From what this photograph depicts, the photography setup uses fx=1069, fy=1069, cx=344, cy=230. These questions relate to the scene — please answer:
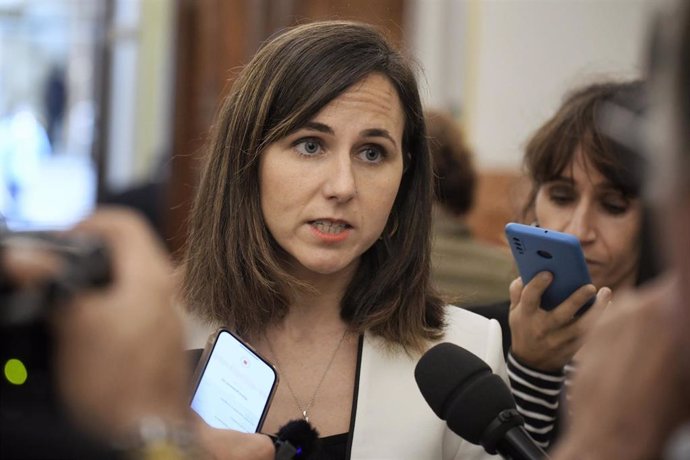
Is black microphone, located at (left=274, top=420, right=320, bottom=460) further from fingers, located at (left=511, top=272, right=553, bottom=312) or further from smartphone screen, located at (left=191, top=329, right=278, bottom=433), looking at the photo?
fingers, located at (left=511, top=272, right=553, bottom=312)

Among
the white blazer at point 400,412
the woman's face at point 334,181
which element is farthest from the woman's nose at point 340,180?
the white blazer at point 400,412

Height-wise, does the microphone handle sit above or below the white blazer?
above

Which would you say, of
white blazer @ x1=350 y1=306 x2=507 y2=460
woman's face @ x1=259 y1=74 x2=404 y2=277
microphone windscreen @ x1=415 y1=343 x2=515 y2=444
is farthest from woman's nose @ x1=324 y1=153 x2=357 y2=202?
microphone windscreen @ x1=415 y1=343 x2=515 y2=444

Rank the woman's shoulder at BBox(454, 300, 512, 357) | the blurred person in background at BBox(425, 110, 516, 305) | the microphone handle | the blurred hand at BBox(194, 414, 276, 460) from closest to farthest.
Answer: the microphone handle
the blurred hand at BBox(194, 414, 276, 460)
the woman's shoulder at BBox(454, 300, 512, 357)
the blurred person in background at BBox(425, 110, 516, 305)

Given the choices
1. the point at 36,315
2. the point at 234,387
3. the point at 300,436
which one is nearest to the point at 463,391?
the point at 300,436

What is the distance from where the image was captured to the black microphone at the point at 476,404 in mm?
1368

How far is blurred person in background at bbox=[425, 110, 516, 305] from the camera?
3570mm

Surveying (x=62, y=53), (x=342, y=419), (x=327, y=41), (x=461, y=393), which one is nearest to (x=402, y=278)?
(x=342, y=419)

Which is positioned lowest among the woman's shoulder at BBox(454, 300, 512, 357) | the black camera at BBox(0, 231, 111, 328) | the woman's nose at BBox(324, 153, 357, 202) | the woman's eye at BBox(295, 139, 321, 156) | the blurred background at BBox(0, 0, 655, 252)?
the blurred background at BBox(0, 0, 655, 252)

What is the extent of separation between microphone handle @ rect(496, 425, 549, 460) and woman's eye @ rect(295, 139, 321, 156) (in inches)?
33.3

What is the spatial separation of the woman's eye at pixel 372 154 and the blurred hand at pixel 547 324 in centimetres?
37

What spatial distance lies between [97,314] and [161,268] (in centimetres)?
9

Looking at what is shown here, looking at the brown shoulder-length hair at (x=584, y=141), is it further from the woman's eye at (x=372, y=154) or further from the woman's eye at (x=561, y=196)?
the woman's eye at (x=372, y=154)

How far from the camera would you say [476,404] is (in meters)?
1.40
